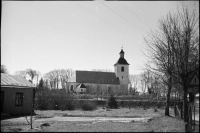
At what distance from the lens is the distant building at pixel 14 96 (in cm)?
1798

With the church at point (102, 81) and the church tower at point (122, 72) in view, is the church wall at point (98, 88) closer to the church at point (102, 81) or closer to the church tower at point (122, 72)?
the church at point (102, 81)

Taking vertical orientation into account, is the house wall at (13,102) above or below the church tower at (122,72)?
below

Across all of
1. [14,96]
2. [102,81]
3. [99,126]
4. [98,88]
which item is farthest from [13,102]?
[102,81]

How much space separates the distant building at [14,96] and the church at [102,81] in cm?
4517

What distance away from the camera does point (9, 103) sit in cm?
1834

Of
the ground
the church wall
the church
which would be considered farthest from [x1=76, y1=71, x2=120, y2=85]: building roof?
the ground

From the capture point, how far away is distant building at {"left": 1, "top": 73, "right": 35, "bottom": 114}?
18.0m

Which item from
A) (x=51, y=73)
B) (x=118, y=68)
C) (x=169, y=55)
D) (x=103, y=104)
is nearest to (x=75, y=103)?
(x=103, y=104)

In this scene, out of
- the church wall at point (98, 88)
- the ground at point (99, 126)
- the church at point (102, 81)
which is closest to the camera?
the ground at point (99, 126)

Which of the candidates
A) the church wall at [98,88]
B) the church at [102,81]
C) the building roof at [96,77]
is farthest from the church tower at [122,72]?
the church wall at [98,88]

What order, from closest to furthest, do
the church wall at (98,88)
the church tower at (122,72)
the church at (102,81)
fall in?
the church wall at (98,88) < the church at (102,81) < the church tower at (122,72)

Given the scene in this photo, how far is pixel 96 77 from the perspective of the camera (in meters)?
70.8

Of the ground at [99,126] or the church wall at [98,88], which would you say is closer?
the ground at [99,126]

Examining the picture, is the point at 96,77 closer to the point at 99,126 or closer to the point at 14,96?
the point at 14,96
